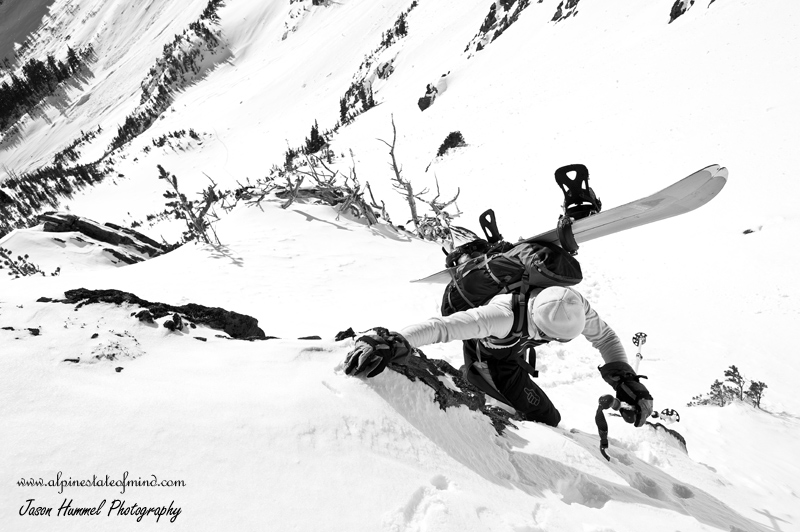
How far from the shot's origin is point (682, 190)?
318 centimetres

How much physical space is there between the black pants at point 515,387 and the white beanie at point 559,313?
892 mm

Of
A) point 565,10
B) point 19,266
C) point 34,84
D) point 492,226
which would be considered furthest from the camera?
point 34,84

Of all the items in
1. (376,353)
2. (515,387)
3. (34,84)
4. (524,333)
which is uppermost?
(34,84)

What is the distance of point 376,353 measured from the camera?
6.88 ft

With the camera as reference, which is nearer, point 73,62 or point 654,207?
point 654,207

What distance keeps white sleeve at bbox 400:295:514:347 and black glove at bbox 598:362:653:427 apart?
726 mm

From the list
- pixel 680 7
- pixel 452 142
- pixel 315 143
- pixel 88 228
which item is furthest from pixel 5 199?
pixel 680 7

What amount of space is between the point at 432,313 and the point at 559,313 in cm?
410

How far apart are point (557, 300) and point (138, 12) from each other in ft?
354

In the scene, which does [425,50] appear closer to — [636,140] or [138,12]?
[636,140]

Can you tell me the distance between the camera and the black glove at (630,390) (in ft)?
7.83

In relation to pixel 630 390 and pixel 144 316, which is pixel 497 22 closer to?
pixel 630 390

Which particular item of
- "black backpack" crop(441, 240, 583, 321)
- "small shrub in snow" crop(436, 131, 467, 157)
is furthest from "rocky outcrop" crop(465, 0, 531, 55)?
"black backpack" crop(441, 240, 583, 321)

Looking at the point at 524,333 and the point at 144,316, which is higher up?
the point at 144,316
